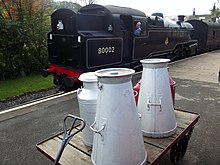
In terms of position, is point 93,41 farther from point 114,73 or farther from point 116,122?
point 116,122

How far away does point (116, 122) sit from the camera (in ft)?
5.53

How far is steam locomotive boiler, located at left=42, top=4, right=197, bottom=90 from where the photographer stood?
6031mm

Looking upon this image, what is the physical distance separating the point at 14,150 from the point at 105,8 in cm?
512

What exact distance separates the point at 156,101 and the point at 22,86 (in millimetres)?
6413

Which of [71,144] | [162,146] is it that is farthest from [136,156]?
[71,144]

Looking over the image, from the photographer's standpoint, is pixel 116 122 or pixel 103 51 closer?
pixel 116 122

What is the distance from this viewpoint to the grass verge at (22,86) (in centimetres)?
666

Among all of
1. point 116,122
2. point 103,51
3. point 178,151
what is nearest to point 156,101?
point 116,122

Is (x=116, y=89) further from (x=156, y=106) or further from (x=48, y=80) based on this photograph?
(x=48, y=80)

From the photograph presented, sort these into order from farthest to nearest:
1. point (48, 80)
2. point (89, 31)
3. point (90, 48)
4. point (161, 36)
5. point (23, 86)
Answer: point (161, 36) < point (48, 80) < point (23, 86) < point (89, 31) < point (90, 48)

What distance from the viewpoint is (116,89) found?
1664mm

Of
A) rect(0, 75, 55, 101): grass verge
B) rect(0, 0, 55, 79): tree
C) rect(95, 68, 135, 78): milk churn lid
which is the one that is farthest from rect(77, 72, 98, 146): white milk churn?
rect(0, 0, 55, 79): tree

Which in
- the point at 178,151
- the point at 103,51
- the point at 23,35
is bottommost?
the point at 178,151

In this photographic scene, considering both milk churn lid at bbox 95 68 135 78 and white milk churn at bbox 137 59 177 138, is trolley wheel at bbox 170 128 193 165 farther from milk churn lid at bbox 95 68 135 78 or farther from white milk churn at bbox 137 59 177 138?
milk churn lid at bbox 95 68 135 78
